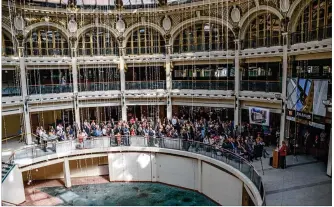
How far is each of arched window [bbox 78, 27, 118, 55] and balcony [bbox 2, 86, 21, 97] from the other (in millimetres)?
5302

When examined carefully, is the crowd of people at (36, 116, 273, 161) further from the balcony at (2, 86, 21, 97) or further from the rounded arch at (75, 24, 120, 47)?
the rounded arch at (75, 24, 120, 47)

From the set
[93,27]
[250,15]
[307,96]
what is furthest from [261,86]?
[93,27]

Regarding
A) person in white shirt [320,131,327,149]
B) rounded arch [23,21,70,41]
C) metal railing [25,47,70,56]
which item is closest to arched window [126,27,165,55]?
rounded arch [23,21,70,41]

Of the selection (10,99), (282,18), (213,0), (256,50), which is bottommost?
(10,99)

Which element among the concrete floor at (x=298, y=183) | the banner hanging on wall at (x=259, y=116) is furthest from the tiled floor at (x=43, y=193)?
the concrete floor at (x=298, y=183)

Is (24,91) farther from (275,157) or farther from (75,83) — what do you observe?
(275,157)

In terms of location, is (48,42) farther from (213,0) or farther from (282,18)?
(282,18)

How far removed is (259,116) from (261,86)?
2.00m

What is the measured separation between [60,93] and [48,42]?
3.92 meters

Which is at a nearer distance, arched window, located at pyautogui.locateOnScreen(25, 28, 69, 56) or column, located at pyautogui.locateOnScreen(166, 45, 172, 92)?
arched window, located at pyautogui.locateOnScreen(25, 28, 69, 56)

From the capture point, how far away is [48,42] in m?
21.9

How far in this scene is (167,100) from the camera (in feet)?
74.6

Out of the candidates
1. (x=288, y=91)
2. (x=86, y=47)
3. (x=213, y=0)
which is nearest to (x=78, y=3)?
(x=86, y=47)

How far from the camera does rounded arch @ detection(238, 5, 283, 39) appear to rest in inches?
676
